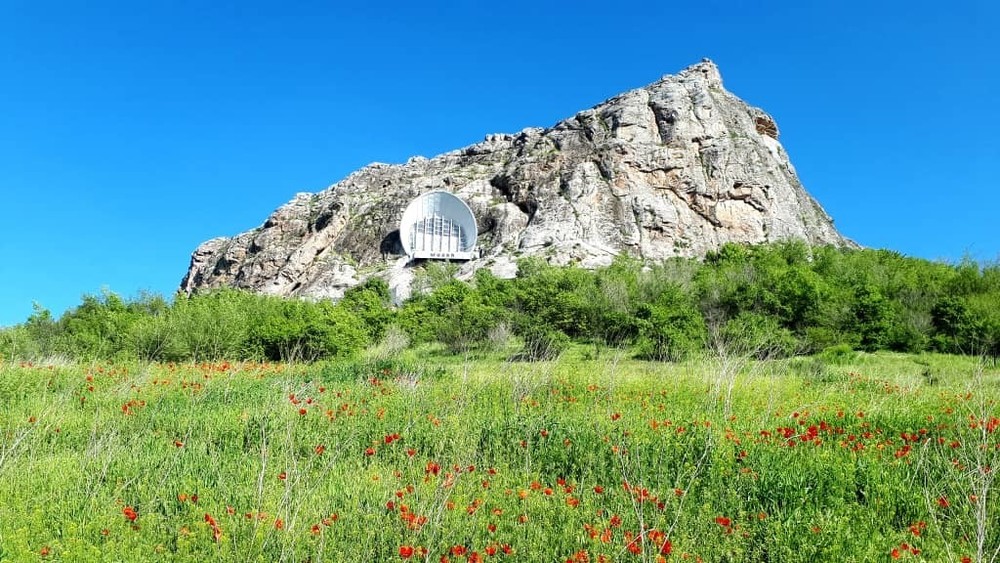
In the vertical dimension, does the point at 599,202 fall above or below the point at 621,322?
above

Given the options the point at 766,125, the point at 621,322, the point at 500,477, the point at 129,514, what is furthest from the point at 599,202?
the point at 129,514

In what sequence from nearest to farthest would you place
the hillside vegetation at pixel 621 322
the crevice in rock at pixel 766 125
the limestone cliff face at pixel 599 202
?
the hillside vegetation at pixel 621 322 → the limestone cliff face at pixel 599 202 → the crevice in rock at pixel 766 125

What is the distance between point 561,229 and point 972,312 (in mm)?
52433

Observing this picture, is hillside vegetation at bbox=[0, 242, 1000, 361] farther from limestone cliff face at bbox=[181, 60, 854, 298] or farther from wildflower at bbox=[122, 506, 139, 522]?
limestone cliff face at bbox=[181, 60, 854, 298]

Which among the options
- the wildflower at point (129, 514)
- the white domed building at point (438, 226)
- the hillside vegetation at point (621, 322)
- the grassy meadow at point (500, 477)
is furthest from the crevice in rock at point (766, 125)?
the wildflower at point (129, 514)

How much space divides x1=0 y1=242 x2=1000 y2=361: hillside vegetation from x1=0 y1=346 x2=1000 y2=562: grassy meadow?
902 cm

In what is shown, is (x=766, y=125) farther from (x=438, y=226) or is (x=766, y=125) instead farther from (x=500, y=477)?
(x=500, y=477)

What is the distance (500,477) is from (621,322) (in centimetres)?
2058

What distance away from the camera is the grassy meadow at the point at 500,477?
4191 millimetres

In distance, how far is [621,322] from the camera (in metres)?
25.6

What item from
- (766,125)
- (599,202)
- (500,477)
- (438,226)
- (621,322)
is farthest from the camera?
(766,125)

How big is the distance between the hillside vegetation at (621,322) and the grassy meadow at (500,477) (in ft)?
29.6

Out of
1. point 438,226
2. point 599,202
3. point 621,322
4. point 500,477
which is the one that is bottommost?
point 500,477

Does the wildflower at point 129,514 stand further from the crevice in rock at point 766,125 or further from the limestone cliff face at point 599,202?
the crevice in rock at point 766,125
